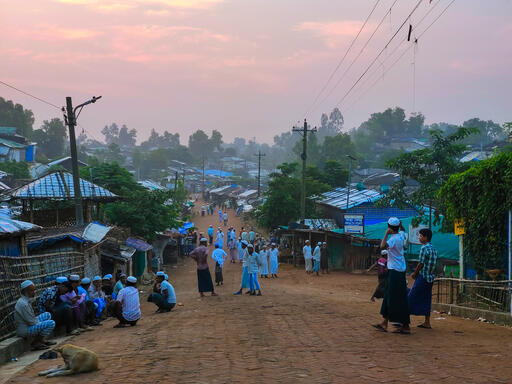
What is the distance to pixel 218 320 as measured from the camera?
11.0m

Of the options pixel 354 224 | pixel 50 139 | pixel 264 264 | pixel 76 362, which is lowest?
pixel 76 362

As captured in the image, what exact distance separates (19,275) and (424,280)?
673 cm

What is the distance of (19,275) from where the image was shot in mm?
10727

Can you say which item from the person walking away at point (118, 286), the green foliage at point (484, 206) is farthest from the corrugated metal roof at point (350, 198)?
the person walking away at point (118, 286)

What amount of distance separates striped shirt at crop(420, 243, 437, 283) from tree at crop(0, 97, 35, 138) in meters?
82.5

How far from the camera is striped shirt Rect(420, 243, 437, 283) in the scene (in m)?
8.97

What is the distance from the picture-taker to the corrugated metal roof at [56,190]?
21.8 m

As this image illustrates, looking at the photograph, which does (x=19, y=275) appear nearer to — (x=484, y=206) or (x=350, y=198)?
(x=484, y=206)

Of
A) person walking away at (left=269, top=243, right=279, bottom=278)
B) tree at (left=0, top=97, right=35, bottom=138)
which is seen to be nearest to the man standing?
person walking away at (left=269, top=243, right=279, bottom=278)

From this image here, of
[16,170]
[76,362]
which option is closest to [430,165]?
[76,362]

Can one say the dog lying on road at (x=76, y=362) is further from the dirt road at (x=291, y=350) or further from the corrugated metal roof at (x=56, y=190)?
the corrugated metal roof at (x=56, y=190)

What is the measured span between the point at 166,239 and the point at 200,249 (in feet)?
61.0

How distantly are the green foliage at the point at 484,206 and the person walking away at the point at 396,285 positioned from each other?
4.44 meters

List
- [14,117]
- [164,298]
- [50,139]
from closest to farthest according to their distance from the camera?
[164,298] < [14,117] < [50,139]
